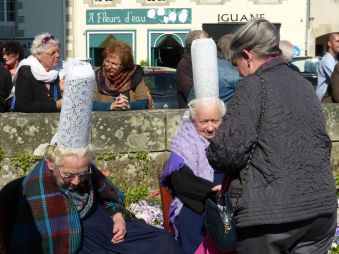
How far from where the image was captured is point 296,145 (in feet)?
11.1

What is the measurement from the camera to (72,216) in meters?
4.01

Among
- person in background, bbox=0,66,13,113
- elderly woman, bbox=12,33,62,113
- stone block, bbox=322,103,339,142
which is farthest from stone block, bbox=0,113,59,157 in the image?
stone block, bbox=322,103,339,142

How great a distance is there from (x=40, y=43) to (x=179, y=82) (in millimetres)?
1419

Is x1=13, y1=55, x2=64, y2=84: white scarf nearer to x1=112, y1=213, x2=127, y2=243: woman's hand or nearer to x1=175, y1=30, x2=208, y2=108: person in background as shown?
x1=175, y1=30, x2=208, y2=108: person in background

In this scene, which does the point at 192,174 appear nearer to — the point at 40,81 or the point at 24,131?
the point at 24,131

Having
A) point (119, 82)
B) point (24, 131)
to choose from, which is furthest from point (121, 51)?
point (24, 131)

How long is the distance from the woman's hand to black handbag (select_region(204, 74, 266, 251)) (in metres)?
0.76

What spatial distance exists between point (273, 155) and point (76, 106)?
3.86 feet

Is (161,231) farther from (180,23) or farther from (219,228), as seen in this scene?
(180,23)

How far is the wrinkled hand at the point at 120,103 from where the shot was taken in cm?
590

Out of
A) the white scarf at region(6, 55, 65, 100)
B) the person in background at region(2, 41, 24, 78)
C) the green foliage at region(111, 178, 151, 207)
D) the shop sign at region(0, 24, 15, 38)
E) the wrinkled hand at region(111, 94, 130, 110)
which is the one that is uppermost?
the shop sign at region(0, 24, 15, 38)

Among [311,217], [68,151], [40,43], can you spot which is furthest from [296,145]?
[40,43]

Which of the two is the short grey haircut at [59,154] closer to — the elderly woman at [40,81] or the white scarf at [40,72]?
the elderly woman at [40,81]

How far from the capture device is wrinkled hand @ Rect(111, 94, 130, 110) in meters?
5.90
